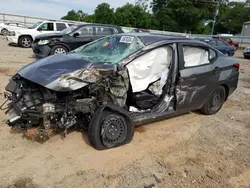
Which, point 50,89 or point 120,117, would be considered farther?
point 120,117

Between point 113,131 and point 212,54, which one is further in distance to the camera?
point 212,54

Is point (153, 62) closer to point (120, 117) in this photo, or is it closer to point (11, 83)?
point (120, 117)

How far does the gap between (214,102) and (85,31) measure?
7.29 meters

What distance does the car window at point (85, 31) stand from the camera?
33.9 ft

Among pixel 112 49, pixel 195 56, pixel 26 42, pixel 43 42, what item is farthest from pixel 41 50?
pixel 195 56

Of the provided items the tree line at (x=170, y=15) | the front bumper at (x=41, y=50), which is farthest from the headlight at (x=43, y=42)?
the tree line at (x=170, y=15)

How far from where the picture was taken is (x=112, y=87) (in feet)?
10.9

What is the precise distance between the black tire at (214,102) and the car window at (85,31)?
712 centimetres

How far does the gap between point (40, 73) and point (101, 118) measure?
105cm

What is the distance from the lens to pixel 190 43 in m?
4.25

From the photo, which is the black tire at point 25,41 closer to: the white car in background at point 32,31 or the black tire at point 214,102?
the white car in background at point 32,31

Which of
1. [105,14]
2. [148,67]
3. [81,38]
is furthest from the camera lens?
[105,14]

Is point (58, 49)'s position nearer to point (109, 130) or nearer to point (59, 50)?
point (59, 50)

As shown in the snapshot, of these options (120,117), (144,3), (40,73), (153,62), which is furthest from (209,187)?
(144,3)
